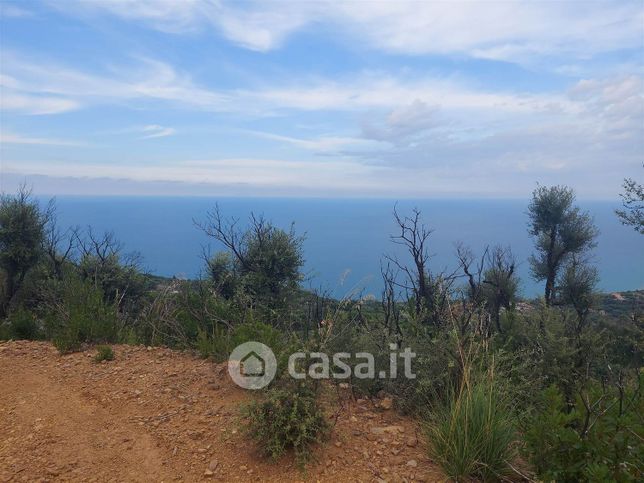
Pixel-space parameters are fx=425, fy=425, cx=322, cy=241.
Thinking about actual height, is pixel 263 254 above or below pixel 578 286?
above

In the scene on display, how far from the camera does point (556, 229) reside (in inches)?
886

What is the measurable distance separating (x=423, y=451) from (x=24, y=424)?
134 inches

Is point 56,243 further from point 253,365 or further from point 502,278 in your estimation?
point 502,278

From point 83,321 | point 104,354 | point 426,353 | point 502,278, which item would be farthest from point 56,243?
point 502,278

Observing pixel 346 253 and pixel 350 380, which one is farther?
pixel 346 253

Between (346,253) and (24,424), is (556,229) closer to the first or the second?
(24,424)

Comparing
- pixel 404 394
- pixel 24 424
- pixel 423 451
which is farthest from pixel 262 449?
pixel 24 424

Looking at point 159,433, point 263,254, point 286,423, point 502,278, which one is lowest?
point 502,278

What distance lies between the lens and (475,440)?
3031 mm

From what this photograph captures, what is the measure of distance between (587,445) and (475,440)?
28.9 inches

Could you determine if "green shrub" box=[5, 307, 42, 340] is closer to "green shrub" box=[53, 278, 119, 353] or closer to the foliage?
the foliage

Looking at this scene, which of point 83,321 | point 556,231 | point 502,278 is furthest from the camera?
point 556,231

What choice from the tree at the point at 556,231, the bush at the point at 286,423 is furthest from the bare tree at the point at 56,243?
the tree at the point at 556,231

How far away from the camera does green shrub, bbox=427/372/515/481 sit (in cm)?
300
